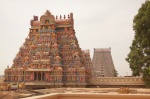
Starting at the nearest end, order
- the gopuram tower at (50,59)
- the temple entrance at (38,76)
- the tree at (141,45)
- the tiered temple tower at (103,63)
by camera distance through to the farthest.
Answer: the tree at (141,45)
the gopuram tower at (50,59)
the temple entrance at (38,76)
the tiered temple tower at (103,63)

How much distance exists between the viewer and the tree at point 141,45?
1706 centimetres

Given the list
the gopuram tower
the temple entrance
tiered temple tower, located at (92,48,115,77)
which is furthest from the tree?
tiered temple tower, located at (92,48,115,77)

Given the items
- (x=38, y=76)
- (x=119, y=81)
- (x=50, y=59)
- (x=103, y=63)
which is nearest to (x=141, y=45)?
(x=119, y=81)

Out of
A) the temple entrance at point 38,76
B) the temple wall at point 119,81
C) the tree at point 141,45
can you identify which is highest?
the tree at point 141,45

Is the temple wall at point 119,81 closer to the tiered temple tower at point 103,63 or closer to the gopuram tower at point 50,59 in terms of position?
the gopuram tower at point 50,59

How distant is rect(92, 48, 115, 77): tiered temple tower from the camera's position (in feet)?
190

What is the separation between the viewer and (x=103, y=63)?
59.8 meters

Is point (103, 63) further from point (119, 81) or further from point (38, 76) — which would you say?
point (38, 76)

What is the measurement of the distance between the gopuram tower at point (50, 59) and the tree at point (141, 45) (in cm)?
1465

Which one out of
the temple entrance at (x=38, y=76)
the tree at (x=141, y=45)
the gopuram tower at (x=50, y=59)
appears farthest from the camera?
the temple entrance at (x=38, y=76)

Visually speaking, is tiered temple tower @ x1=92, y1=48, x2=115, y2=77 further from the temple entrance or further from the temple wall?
the temple entrance

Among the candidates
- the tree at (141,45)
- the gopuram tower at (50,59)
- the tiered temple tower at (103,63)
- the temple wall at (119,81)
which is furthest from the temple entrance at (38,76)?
the tiered temple tower at (103,63)

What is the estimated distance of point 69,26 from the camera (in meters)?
38.8

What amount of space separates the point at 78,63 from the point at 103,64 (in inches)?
1044
